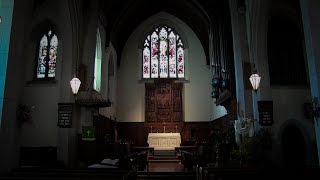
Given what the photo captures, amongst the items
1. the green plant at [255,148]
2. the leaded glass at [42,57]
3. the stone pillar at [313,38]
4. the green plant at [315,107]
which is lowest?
the green plant at [255,148]

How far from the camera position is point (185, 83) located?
23.0m

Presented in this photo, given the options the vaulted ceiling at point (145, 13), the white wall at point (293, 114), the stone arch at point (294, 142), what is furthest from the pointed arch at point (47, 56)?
the stone arch at point (294, 142)

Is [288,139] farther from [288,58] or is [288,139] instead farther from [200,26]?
[200,26]

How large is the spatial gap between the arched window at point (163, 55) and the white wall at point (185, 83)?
1.43ft

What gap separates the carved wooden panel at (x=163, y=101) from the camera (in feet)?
73.3

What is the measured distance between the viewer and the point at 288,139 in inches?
568

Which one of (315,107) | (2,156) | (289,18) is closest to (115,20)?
(289,18)

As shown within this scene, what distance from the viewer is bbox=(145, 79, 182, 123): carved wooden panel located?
2234cm

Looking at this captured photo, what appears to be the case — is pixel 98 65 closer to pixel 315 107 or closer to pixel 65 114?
pixel 65 114

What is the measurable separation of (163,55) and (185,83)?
2739mm

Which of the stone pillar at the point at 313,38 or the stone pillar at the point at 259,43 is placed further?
the stone pillar at the point at 259,43

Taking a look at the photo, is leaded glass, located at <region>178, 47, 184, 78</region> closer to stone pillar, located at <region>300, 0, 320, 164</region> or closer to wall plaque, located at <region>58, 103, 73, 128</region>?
wall plaque, located at <region>58, 103, 73, 128</region>

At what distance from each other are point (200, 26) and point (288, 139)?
11.1 metres

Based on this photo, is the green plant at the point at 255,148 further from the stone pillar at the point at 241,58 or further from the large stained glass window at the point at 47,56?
the large stained glass window at the point at 47,56
